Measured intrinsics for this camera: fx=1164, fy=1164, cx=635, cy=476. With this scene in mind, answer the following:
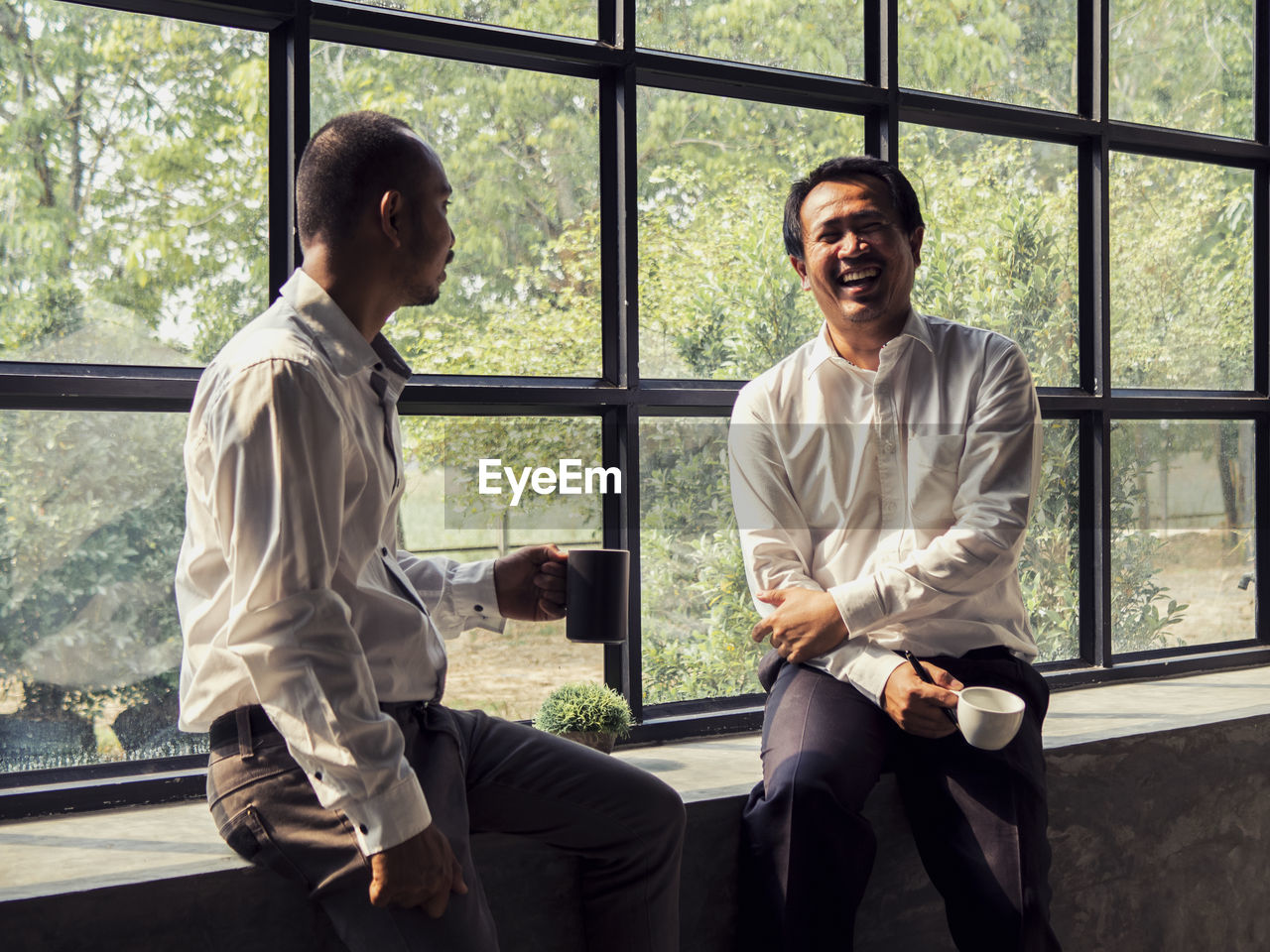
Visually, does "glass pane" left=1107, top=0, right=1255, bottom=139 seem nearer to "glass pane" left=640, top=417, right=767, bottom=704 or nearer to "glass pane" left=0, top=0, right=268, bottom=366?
"glass pane" left=640, top=417, right=767, bottom=704

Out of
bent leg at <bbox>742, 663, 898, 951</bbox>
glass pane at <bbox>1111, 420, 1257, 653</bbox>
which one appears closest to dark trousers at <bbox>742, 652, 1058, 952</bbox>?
bent leg at <bbox>742, 663, 898, 951</bbox>

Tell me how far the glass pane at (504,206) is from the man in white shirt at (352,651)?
760mm

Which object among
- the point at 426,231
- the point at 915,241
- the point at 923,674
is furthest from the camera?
the point at 915,241

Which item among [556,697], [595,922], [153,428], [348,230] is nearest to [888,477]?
[556,697]

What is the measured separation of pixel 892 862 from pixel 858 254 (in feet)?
4.04

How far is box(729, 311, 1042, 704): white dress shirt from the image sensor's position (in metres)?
2.15

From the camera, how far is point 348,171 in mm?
1612

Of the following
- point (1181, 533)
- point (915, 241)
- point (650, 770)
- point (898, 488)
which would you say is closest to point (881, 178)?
point (915, 241)

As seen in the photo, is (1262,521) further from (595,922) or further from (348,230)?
(348,230)

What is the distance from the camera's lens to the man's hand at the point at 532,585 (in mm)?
1986

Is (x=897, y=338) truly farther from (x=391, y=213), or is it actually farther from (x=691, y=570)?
(x=391, y=213)

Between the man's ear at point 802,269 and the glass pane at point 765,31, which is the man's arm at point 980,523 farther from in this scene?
the glass pane at point 765,31

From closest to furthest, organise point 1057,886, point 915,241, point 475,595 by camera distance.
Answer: point 475,595, point 915,241, point 1057,886

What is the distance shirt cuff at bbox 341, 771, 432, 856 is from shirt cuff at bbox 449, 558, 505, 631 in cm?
57
